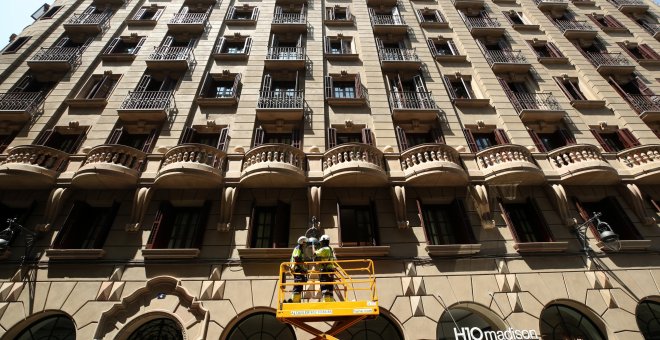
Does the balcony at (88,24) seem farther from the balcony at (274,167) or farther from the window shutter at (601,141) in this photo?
the window shutter at (601,141)

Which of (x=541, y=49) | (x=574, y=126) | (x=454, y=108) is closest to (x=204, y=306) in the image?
(x=454, y=108)

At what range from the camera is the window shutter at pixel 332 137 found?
44.5 feet

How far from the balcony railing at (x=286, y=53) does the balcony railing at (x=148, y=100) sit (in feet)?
18.7

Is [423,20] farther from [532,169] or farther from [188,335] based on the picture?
[188,335]

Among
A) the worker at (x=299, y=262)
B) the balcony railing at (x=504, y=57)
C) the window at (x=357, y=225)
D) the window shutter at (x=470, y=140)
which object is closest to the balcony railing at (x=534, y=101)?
the balcony railing at (x=504, y=57)

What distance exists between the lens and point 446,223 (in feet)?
40.1

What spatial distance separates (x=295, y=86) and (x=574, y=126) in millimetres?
13800

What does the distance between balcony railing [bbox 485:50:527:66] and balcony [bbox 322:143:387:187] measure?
34.8 feet

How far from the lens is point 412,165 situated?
12445 millimetres

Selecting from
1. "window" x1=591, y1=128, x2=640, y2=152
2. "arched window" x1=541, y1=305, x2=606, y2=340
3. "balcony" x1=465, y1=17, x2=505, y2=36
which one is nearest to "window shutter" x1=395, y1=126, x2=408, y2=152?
"arched window" x1=541, y1=305, x2=606, y2=340

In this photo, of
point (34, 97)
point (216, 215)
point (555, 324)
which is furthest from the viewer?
point (34, 97)

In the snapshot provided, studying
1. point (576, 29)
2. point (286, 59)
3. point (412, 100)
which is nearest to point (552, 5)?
point (576, 29)

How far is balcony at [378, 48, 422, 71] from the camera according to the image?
16.9m

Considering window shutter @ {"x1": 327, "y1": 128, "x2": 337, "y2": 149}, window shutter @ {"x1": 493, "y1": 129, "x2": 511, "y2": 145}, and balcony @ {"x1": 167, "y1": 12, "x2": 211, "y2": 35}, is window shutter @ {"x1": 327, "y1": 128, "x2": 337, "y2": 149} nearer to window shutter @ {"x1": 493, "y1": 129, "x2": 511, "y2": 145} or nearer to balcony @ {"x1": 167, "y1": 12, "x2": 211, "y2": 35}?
window shutter @ {"x1": 493, "y1": 129, "x2": 511, "y2": 145}
